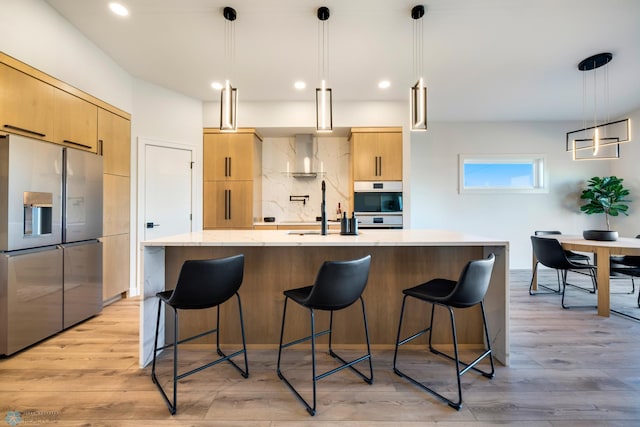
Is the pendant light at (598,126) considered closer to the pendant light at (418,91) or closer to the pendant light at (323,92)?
the pendant light at (418,91)

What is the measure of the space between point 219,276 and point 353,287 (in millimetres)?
777

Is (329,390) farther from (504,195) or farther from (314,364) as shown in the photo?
(504,195)

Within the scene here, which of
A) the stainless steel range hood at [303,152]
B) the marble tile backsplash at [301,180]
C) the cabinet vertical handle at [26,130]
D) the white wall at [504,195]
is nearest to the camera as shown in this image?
the cabinet vertical handle at [26,130]

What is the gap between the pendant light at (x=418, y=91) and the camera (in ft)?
6.98

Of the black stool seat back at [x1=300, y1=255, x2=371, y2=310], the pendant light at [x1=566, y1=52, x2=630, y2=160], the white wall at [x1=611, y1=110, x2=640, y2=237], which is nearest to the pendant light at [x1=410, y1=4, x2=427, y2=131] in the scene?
the black stool seat back at [x1=300, y1=255, x2=371, y2=310]

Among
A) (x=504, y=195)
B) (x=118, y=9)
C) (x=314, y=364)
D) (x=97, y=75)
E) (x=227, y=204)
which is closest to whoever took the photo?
(x=314, y=364)

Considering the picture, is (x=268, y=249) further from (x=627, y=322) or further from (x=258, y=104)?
(x=627, y=322)

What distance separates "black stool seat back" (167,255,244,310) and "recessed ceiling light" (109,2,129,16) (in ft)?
8.04

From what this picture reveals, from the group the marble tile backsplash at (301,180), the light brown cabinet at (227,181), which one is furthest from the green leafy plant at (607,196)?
the light brown cabinet at (227,181)

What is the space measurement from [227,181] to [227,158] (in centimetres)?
35

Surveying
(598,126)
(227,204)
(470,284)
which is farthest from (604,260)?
(227,204)

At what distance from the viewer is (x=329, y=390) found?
1747 millimetres

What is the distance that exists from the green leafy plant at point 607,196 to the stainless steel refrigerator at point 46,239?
7308 millimetres

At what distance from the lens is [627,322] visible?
2.83 m
